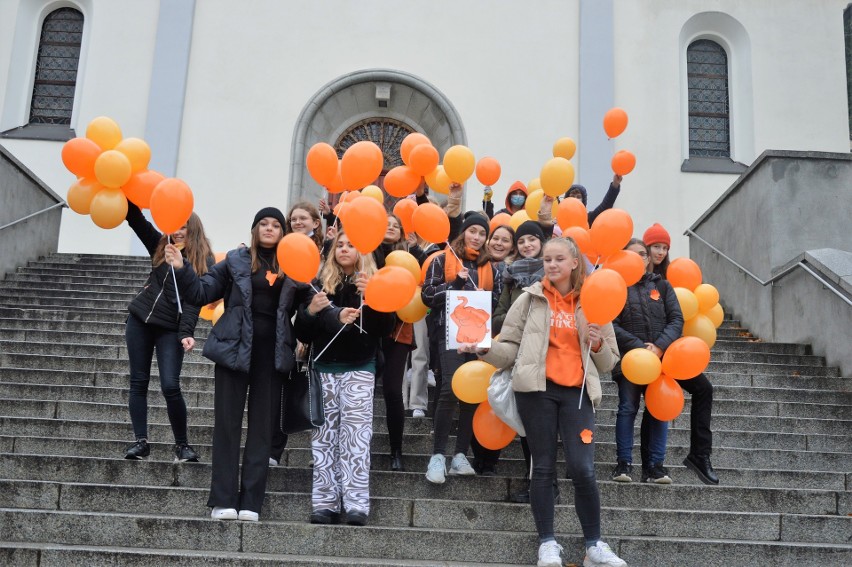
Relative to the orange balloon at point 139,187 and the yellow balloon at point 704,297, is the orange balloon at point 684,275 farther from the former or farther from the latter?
the orange balloon at point 139,187

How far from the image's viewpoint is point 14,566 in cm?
397

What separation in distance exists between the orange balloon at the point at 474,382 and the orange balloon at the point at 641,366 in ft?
2.91

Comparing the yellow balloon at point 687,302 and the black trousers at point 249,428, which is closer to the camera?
the black trousers at point 249,428

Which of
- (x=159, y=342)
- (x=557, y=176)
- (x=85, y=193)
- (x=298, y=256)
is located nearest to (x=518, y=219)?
(x=557, y=176)

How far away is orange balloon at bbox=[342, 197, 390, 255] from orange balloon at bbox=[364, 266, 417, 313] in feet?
0.25

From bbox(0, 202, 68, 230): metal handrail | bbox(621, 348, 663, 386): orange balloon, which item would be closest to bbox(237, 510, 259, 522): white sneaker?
bbox(621, 348, 663, 386): orange balloon

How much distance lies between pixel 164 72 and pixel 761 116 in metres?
10.0

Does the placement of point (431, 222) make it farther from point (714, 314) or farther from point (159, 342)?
point (714, 314)

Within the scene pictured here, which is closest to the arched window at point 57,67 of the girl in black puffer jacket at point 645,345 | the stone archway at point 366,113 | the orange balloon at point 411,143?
the stone archway at point 366,113

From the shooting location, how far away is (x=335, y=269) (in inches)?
189

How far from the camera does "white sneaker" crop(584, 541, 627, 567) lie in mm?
3941

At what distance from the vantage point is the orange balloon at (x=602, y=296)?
4.04 m

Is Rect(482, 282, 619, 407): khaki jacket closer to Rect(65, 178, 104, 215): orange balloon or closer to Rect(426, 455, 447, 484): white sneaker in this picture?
Rect(426, 455, 447, 484): white sneaker

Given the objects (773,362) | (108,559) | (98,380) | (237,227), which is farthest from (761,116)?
(108,559)
